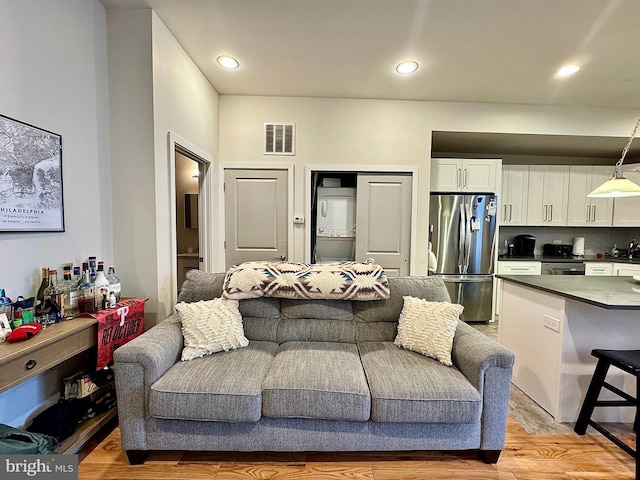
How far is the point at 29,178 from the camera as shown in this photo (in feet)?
5.13

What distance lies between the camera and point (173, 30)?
2.26 m

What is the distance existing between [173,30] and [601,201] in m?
5.54

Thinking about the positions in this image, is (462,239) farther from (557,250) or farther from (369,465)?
(369,465)

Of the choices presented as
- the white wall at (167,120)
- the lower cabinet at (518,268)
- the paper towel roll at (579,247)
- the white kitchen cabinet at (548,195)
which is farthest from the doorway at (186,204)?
the paper towel roll at (579,247)

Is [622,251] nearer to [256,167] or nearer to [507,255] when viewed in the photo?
[507,255]

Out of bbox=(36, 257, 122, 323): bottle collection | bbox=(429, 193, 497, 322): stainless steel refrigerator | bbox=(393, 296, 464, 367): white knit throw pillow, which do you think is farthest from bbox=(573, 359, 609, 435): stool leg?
bbox=(36, 257, 122, 323): bottle collection

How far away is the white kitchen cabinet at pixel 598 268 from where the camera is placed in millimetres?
4000

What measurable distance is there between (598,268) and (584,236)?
2.76 feet

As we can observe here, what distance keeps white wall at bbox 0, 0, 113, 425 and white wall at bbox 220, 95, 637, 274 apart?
1.48 metres

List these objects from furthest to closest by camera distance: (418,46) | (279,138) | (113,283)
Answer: (279,138) → (418,46) → (113,283)

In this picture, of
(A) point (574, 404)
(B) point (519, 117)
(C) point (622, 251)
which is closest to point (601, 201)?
(C) point (622, 251)

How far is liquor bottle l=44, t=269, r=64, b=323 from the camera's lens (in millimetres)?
1586

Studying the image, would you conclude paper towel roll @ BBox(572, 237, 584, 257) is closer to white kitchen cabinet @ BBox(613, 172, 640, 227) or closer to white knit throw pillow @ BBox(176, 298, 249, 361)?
white kitchen cabinet @ BBox(613, 172, 640, 227)

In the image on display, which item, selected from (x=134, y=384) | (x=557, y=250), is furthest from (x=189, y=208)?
(x=557, y=250)
